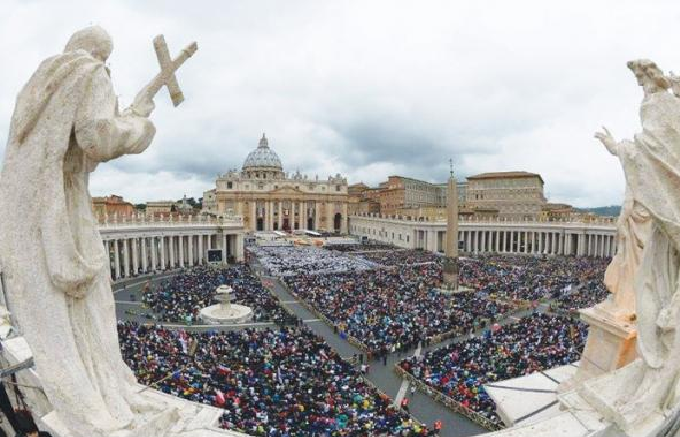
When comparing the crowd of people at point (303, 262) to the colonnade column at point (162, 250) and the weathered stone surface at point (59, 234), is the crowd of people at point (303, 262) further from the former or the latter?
the weathered stone surface at point (59, 234)

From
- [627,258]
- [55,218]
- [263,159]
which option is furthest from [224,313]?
[263,159]

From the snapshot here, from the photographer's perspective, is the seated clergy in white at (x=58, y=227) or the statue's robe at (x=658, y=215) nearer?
the seated clergy in white at (x=58, y=227)

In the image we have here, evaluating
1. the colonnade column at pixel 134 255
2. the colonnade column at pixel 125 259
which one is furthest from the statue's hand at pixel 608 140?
the colonnade column at pixel 134 255

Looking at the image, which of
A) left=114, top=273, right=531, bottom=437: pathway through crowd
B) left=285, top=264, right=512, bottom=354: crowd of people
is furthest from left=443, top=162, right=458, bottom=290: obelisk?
left=114, top=273, right=531, bottom=437: pathway through crowd

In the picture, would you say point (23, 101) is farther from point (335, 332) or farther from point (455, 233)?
point (455, 233)

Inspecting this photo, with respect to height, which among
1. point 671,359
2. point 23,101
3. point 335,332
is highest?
point 23,101

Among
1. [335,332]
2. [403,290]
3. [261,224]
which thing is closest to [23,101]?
[335,332]

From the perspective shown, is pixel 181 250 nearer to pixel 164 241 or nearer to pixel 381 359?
pixel 164 241

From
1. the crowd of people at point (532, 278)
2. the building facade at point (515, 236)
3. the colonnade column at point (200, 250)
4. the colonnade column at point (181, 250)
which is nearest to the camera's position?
the crowd of people at point (532, 278)
